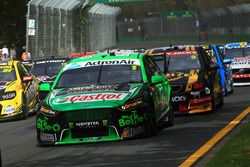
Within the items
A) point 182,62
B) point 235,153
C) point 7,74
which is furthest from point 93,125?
point 7,74

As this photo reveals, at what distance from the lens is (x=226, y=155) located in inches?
391

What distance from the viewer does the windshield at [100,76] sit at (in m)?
13.4

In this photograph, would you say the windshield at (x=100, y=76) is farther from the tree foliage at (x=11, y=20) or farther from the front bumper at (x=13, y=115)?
the tree foliage at (x=11, y=20)

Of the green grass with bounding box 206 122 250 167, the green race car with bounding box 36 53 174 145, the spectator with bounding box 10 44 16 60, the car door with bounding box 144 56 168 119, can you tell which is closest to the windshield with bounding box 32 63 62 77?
the car door with bounding box 144 56 168 119

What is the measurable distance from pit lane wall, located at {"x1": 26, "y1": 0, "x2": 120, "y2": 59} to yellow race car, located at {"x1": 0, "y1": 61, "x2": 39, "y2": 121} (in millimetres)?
13546

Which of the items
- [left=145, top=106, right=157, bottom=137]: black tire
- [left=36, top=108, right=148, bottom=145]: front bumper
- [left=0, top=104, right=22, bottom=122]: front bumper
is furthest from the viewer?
[left=0, top=104, right=22, bottom=122]: front bumper

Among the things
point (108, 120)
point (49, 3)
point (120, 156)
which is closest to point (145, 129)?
point (108, 120)

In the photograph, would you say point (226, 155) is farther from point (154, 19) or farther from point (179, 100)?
point (154, 19)

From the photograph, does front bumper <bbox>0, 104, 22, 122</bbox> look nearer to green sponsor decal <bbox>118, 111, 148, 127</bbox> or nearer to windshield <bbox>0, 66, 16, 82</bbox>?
windshield <bbox>0, 66, 16, 82</bbox>

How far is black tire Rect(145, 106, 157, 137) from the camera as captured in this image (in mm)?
12539

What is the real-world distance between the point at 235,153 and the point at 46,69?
15588 mm

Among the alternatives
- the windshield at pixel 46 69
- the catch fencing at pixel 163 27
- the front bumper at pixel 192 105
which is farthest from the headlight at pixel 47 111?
the catch fencing at pixel 163 27

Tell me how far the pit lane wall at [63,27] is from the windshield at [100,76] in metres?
21.2

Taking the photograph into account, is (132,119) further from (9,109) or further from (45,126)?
(9,109)
